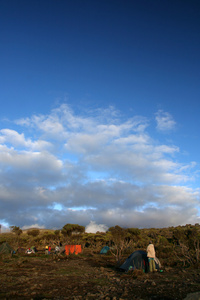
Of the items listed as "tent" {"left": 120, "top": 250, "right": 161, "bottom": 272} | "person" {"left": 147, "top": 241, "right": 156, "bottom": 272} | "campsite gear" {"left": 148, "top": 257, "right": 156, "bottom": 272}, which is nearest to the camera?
"person" {"left": 147, "top": 241, "right": 156, "bottom": 272}

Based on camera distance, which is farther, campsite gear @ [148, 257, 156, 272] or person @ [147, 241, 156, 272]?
campsite gear @ [148, 257, 156, 272]

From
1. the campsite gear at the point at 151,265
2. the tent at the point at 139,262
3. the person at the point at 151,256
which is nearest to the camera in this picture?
the person at the point at 151,256

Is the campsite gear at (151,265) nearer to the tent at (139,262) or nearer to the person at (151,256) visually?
the person at (151,256)

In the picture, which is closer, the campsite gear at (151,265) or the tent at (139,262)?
the campsite gear at (151,265)

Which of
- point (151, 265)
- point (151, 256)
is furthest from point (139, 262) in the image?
point (151, 256)

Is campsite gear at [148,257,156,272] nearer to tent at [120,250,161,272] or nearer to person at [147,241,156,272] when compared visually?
person at [147,241,156,272]

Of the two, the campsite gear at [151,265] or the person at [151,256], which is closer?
the person at [151,256]

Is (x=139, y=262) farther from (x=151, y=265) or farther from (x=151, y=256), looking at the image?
(x=151, y=256)

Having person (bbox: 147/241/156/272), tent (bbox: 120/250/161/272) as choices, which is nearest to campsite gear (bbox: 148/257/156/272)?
person (bbox: 147/241/156/272)

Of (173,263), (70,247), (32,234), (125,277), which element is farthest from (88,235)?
(125,277)

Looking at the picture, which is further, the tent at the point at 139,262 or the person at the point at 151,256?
the tent at the point at 139,262

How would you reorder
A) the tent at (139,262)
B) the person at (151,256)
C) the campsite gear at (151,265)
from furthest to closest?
the tent at (139,262) → the campsite gear at (151,265) → the person at (151,256)

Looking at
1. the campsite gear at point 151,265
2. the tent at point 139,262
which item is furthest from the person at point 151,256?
the tent at point 139,262

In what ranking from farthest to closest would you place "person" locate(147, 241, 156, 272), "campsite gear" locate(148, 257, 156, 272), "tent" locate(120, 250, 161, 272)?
"tent" locate(120, 250, 161, 272)
"campsite gear" locate(148, 257, 156, 272)
"person" locate(147, 241, 156, 272)
